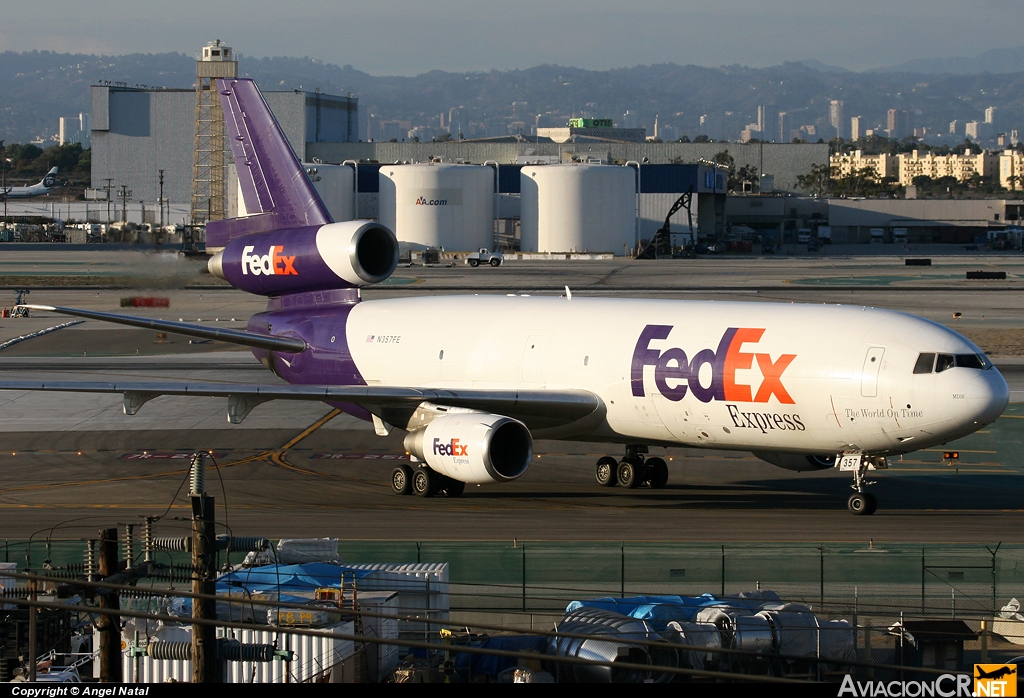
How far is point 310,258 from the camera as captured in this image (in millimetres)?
36000

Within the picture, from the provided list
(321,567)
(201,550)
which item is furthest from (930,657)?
(201,550)

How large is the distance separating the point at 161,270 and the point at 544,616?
3199 centimetres

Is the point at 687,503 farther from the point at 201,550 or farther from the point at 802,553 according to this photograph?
the point at 201,550

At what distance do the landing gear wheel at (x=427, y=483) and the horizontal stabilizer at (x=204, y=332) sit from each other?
6672 millimetres

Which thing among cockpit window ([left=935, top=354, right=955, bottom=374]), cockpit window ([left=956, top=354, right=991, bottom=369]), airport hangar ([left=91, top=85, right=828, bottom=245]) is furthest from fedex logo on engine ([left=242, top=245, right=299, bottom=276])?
airport hangar ([left=91, top=85, right=828, bottom=245])

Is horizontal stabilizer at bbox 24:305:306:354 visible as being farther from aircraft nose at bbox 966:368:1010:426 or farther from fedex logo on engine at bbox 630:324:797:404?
aircraft nose at bbox 966:368:1010:426

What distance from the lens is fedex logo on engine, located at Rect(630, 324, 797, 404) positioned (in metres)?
28.4

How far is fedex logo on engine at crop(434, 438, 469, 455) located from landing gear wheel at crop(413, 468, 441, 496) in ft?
6.36

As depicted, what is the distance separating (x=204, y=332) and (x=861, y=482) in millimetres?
17978

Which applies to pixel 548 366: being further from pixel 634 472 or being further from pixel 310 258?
pixel 310 258

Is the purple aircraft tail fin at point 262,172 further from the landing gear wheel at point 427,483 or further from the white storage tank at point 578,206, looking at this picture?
the white storage tank at point 578,206

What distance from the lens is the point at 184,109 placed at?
185 m

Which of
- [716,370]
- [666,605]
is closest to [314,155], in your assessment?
[716,370]

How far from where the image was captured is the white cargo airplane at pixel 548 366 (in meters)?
27.7
